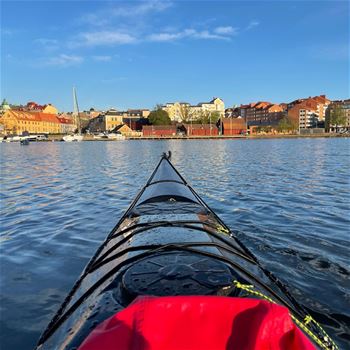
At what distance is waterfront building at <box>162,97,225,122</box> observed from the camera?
12584cm

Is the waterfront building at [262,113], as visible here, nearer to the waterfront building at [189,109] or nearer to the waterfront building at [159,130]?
the waterfront building at [189,109]

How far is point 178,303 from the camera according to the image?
1.54 metres

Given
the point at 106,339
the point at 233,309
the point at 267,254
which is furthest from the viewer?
A: the point at 267,254

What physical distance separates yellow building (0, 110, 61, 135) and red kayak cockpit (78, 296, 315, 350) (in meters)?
121

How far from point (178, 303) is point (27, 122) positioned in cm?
12696

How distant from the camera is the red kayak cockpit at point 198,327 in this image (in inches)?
53.2

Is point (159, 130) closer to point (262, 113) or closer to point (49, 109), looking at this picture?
point (49, 109)

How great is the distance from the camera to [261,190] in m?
12.4

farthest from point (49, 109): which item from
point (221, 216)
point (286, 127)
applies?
point (221, 216)

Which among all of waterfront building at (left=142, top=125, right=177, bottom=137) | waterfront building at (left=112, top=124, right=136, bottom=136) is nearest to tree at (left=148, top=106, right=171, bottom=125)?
waterfront building at (left=142, top=125, right=177, bottom=137)

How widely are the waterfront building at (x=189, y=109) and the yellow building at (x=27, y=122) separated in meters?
47.0

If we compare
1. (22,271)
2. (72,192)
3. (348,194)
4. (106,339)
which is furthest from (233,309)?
(72,192)

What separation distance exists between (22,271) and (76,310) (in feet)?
12.3

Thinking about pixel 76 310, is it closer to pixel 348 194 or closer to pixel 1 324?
pixel 1 324
